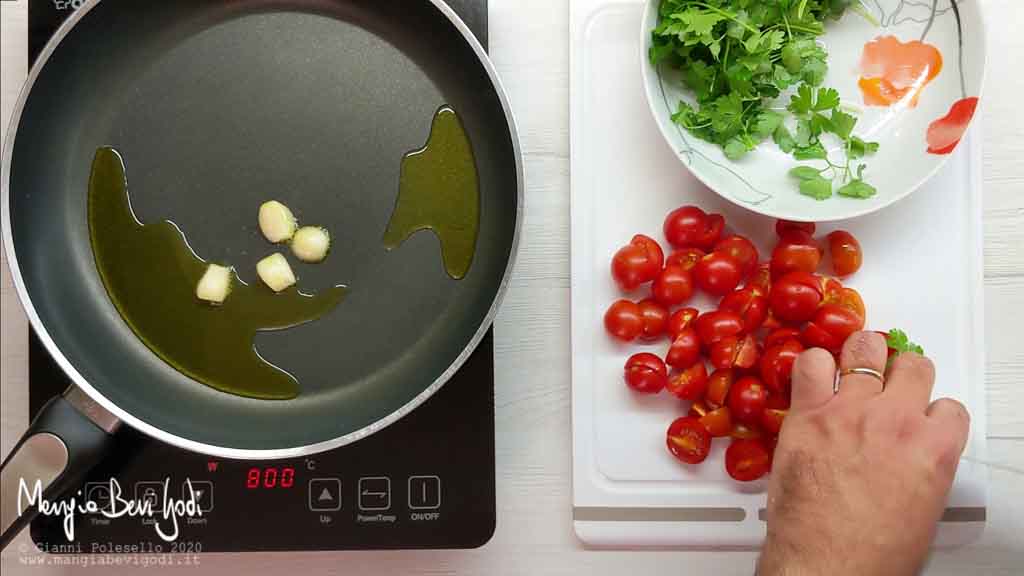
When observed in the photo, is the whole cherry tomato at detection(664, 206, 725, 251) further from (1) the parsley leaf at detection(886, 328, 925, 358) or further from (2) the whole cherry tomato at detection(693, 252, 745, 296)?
(1) the parsley leaf at detection(886, 328, 925, 358)

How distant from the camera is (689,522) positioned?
94cm

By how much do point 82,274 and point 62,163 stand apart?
0.13 meters

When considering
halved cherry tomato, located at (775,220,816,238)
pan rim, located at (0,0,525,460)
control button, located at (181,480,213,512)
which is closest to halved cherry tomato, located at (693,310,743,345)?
halved cherry tomato, located at (775,220,816,238)

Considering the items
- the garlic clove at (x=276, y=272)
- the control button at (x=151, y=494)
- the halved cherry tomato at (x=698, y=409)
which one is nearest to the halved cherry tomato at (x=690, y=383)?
the halved cherry tomato at (x=698, y=409)

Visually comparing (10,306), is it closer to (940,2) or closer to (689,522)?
(689,522)

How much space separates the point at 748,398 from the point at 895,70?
0.41 m

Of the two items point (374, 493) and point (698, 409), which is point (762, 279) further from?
point (374, 493)

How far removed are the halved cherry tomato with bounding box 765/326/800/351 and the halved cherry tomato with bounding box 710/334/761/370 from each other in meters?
0.02

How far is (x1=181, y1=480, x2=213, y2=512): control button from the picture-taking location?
3.08 feet

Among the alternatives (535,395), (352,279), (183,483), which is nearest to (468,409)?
(535,395)

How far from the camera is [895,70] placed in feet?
3.01

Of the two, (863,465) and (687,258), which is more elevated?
(687,258)

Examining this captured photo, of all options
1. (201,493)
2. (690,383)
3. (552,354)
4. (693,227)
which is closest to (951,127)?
(693,227)

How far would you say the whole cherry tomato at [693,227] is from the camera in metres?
0.90
